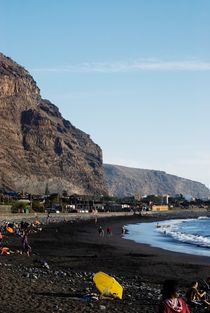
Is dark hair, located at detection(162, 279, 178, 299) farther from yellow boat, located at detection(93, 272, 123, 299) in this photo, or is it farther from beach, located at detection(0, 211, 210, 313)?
yellow boat, located at detection(93, 272, 123, 299)

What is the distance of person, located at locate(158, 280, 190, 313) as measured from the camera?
7953 millimetres

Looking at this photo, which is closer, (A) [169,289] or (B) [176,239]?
(A) [169,289]

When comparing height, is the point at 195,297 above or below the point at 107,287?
below

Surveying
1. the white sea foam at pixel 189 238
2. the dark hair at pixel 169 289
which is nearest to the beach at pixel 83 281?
the dark hair at pixel 169 289

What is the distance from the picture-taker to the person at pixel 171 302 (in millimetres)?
7953

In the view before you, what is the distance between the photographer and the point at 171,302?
8.04 metres

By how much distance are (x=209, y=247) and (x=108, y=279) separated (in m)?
31.9

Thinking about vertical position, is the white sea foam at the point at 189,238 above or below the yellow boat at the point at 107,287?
below

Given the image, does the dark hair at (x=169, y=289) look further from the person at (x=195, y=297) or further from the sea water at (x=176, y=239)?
the sea water at (x=176, y=239)

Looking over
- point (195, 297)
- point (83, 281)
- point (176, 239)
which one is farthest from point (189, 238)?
point (195, 297)

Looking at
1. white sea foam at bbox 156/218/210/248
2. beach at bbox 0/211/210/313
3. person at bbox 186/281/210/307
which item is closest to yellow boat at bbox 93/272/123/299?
beach at bbox 0/211/210/313

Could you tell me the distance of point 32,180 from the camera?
197 meters

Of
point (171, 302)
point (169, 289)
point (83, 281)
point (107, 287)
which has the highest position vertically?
point (169, 289)

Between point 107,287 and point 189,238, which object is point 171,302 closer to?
point 107,287
